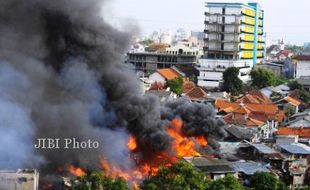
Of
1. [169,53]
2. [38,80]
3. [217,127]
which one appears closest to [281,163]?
[217,127]

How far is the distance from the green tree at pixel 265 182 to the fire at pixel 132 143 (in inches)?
218

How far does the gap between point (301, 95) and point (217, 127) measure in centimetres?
1722

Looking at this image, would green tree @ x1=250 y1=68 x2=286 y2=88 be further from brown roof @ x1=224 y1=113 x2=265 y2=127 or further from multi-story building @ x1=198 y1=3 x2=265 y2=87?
brown roof @ x1=224 y1=113 x2=265 y2=127

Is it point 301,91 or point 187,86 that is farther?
point 187,86

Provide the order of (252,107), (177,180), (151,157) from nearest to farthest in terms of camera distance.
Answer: (177,180), (151,157), (252,107)

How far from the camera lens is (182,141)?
909 inches

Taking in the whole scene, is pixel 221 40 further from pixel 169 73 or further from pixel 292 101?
pixel 292 101

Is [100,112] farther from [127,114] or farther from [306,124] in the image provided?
[306,124]

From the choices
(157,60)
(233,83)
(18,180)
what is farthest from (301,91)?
(18,180)

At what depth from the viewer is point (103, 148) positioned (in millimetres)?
21359

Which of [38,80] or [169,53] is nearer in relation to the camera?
[38,80]

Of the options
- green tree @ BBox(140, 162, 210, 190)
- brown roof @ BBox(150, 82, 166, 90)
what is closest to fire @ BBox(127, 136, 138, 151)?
green tree @ BBox(140, 162, 210, 190)

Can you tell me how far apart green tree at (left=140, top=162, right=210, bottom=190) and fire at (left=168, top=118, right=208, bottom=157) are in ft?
18.4

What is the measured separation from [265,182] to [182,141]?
18.4ft
